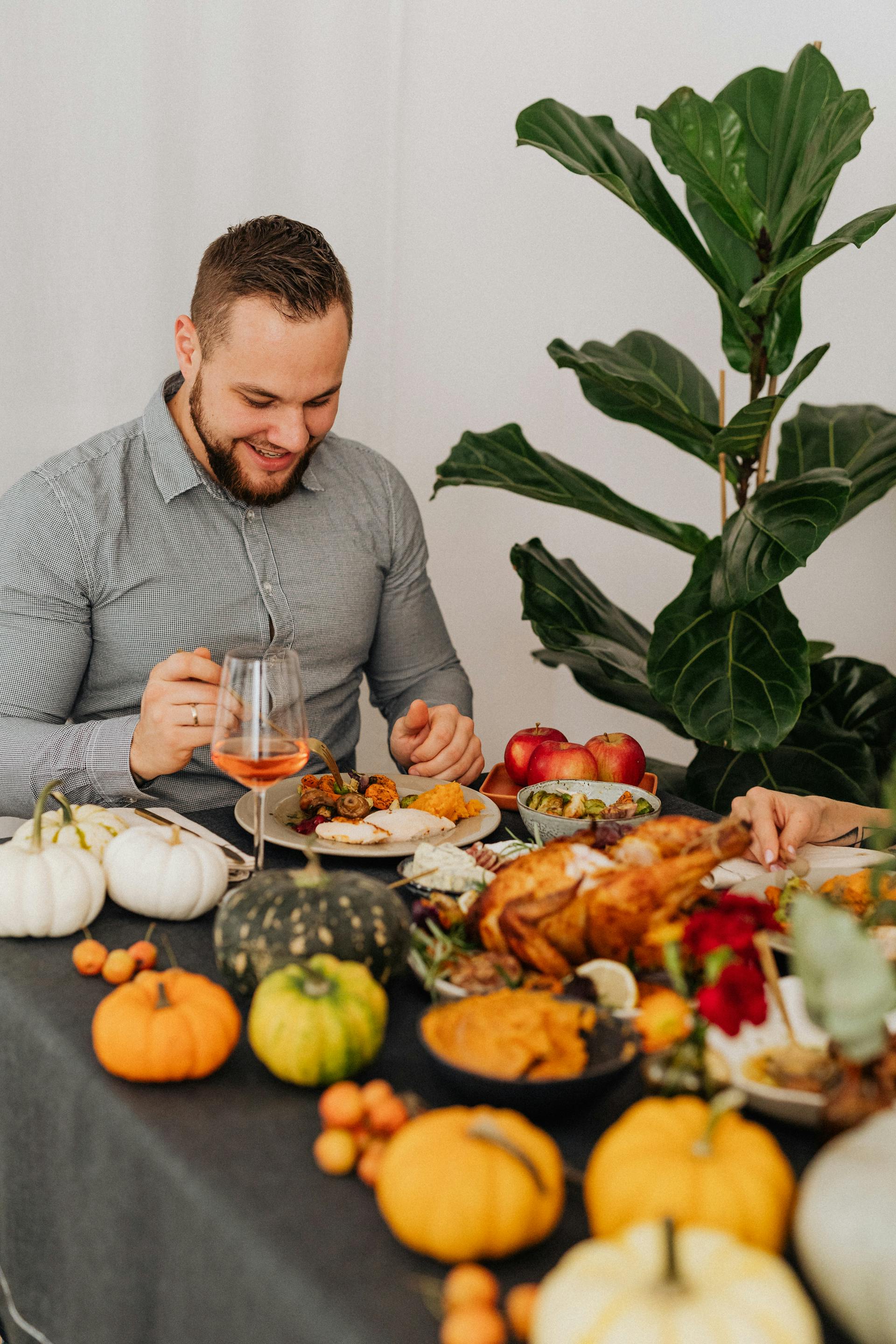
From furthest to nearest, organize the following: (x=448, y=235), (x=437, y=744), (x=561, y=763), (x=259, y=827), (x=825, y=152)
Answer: (x=448, y=235) < (x=825, y=152) < (x=437, y=744) < (x=561, y=763) < (x=259, y=827)

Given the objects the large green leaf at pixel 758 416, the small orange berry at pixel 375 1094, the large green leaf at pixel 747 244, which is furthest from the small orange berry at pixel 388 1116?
the large green leaf at pixel 747 244

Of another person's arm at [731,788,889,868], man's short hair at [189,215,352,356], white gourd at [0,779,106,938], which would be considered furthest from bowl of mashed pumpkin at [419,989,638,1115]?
man's short hair at [189,215,352,356]

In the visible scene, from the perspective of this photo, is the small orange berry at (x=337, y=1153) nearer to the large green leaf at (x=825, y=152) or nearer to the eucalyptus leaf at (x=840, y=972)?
the eucalyptus leaf at (x=840, y=972)

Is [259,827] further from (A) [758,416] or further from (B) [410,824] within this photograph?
(A) [758,416]

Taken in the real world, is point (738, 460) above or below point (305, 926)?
above

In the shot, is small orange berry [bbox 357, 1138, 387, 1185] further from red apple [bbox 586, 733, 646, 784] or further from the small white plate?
red apple [bbox 586, 733, 646, 784]

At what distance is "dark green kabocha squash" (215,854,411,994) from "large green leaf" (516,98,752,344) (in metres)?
1.53

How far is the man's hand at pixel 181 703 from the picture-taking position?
52.3 inches

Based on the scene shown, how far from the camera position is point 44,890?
3.37ft

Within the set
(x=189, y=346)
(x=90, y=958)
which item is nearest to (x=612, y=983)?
(x=90, y=958)

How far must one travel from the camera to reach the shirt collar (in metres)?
1.88

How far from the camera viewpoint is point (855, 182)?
8.82 ft

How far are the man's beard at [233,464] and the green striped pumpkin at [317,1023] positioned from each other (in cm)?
118

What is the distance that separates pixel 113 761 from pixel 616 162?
4.79 feet
